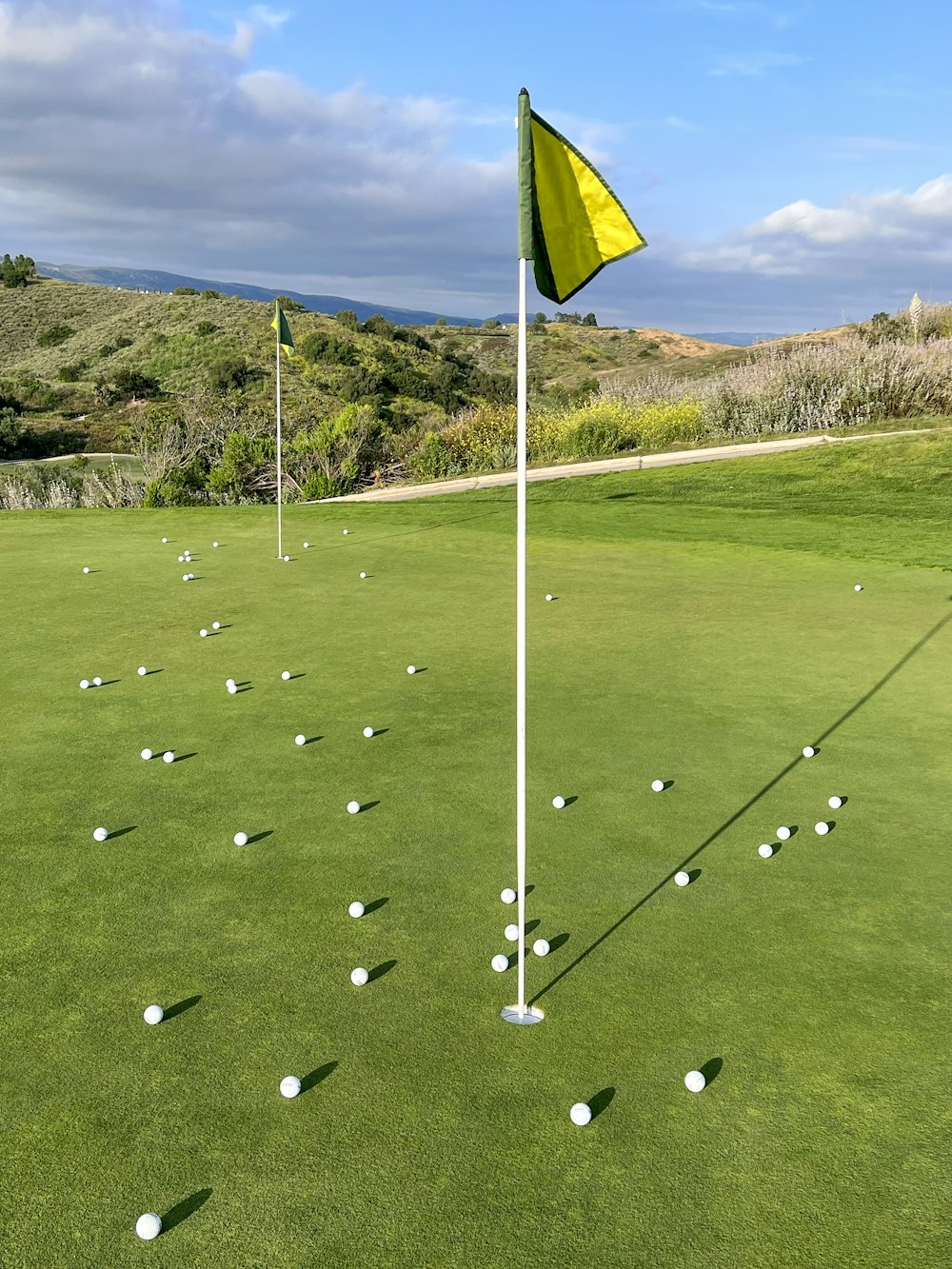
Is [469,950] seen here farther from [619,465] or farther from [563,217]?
[619,465]

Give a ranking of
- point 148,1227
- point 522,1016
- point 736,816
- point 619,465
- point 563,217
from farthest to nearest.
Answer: point 619,465, point 736,816, point 563,217, point 522,1016, point 148,1227

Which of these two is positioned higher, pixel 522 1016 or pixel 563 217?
pixel 563 217

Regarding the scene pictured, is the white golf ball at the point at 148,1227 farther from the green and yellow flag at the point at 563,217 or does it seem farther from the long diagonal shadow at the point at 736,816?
the green and yellow flag at the point at 563,217

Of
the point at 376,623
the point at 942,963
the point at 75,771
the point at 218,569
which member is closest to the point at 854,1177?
the point at 942,963

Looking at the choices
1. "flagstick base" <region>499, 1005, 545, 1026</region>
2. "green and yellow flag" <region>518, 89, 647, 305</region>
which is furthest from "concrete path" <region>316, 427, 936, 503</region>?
"flagstick base" <region>499, 1005, 545, 1026</region>

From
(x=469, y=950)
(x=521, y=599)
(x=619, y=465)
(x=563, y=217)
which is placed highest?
(x=563, y=217)

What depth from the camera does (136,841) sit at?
5.10 m

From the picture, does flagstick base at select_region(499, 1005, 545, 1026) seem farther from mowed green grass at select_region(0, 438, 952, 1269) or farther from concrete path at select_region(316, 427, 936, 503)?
concrete path at select_region(316, 427, 936, 503)

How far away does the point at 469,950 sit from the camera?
410 cm

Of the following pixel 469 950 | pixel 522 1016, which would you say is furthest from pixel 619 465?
pixel 522 1016

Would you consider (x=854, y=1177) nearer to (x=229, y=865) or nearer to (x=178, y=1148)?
(x=178, y=1148)

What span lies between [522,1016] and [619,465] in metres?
20.2

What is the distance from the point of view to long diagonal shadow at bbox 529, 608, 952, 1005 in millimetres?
4023

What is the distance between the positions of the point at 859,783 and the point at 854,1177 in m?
3.33
